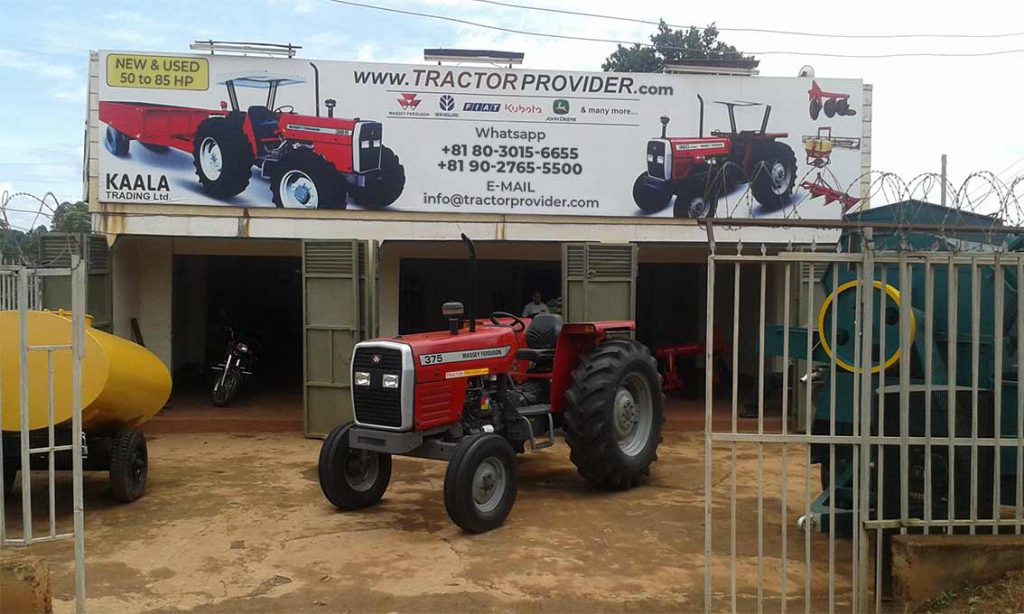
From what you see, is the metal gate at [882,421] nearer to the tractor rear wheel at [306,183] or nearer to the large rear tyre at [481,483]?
the large rear tyre at [481,483]

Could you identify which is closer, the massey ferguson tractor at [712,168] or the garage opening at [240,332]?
the massey ferguson tractor at [712,168]

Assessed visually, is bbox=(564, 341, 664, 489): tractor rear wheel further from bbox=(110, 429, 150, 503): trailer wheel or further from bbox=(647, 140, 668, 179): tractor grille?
bbox=(110, 429, 150, 503): trailer wheel

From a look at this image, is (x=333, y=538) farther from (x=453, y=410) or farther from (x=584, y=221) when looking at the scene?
(x=584, y=221)

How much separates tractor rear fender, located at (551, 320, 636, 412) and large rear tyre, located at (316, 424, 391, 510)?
1.51m

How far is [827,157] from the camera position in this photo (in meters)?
10.2

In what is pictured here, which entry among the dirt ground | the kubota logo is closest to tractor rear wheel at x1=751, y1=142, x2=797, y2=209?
the dirt ground

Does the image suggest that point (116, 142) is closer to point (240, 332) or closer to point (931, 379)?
Answer: point (240, 332)

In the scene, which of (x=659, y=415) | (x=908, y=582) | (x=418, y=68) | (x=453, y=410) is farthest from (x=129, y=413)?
(x=908, y=582)

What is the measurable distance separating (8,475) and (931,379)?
657 centimetres

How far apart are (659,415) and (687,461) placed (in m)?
1.08

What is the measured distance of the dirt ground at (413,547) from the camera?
4.67m

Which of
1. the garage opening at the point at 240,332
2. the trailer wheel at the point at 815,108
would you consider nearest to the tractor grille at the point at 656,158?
the trailer wheel at the point at 815,108

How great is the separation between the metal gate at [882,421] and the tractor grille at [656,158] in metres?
4.26

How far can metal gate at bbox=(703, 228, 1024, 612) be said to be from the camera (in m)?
3.94
